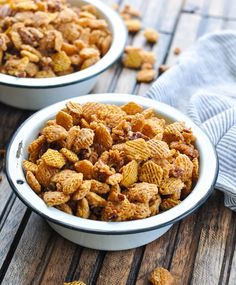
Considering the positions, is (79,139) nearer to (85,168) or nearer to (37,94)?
(85,168)

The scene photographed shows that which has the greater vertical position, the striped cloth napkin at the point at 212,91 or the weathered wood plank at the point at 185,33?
the striped cloth napkin at the point at 212,91

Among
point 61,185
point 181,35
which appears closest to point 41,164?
point 61,185

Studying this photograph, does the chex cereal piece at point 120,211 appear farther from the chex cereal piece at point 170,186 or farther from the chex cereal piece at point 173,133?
the chex cereal piece at point 173,133

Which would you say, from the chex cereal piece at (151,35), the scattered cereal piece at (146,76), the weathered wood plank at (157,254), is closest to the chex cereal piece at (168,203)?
the weathered wood plank at (157,254)

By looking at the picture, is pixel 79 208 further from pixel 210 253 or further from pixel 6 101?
pixel 6 101

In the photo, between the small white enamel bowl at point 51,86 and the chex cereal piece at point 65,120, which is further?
the small white enamel bowl at point 51,86

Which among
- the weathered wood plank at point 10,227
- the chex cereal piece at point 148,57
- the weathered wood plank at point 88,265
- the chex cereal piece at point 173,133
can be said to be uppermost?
the chex cereal piece at point 173,133

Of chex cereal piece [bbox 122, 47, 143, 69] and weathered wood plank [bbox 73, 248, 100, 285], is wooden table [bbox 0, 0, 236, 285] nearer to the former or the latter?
weathered wood plank [bbox 73, 248, 100, 285]
